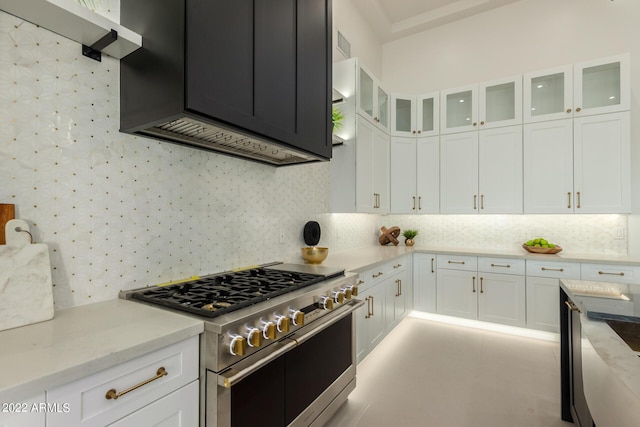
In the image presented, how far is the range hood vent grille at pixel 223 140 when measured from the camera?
1.50 metres

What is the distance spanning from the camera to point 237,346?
1148 millimetres

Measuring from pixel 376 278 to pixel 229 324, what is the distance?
2.01m

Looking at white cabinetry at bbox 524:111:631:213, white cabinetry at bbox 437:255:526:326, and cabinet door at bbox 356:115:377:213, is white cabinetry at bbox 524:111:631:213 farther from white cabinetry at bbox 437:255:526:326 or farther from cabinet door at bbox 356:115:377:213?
cabinet door at bbox 356:115:377:213

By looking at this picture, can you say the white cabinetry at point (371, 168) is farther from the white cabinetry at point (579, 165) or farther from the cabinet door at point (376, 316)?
the white cabinetry at point (579, 165)

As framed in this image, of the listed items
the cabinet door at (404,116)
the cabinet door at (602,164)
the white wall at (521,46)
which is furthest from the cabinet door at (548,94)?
the cabinet door at (404,116)

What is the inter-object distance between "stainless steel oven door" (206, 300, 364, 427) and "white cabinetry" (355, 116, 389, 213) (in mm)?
1547

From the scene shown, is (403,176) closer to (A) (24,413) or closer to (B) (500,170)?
(B) (500,170)

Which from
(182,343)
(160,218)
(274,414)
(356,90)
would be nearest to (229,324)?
(182,343)

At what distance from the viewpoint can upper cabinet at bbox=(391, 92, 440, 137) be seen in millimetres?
4117

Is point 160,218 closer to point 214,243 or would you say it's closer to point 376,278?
point 214,243

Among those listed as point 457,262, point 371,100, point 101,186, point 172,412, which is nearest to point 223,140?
point 101,186

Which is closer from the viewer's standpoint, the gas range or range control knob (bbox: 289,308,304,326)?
the gas range

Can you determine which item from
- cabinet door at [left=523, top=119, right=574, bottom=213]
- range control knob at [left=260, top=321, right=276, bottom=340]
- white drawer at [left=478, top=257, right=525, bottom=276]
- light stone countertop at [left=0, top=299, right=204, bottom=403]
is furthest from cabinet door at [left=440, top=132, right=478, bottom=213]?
light stone countertop at [left=0, top=299, right=204, bottom=403]

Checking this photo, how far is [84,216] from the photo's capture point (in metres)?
1.38
